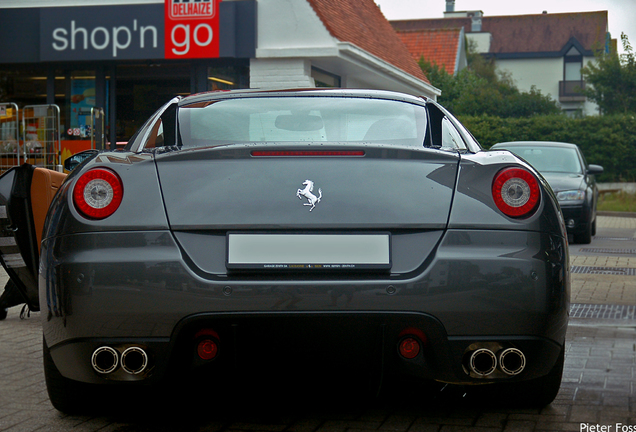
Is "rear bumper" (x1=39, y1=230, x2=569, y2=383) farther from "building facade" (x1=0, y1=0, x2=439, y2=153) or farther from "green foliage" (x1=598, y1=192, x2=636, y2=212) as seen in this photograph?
"green foliage" (x1=598, y1=192, x2=636, y2=212)

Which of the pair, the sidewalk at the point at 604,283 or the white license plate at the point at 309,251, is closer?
the white license plate at the point at 309,251

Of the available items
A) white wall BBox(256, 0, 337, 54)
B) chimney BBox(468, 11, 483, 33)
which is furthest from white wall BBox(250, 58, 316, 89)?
chimney BBox(468, 11, 483, 33)

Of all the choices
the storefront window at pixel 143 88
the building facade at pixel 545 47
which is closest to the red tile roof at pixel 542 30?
the building facade at pixel 545 47

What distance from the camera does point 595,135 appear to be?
1142 inches

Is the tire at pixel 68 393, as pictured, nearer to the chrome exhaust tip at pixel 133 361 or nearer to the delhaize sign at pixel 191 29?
the chrome exhaust tip at pixel 133 361

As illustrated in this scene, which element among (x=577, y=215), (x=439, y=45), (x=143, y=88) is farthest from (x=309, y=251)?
(x=439, y=45)

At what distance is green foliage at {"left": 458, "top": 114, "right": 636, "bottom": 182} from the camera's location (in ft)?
94.4

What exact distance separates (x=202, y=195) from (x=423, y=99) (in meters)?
1.46

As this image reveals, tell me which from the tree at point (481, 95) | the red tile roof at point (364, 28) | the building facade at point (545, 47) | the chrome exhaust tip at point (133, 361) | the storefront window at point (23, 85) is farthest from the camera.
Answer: the building facade at point (545, 47)

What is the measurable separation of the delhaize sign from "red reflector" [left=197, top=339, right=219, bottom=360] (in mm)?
13542

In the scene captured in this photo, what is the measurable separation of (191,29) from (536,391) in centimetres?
1372

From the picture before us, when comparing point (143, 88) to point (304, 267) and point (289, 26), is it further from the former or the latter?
point (304, 267)

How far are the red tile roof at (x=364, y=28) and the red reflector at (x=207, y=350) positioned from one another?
1361 centimetres

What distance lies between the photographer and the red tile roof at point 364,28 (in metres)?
16.7
